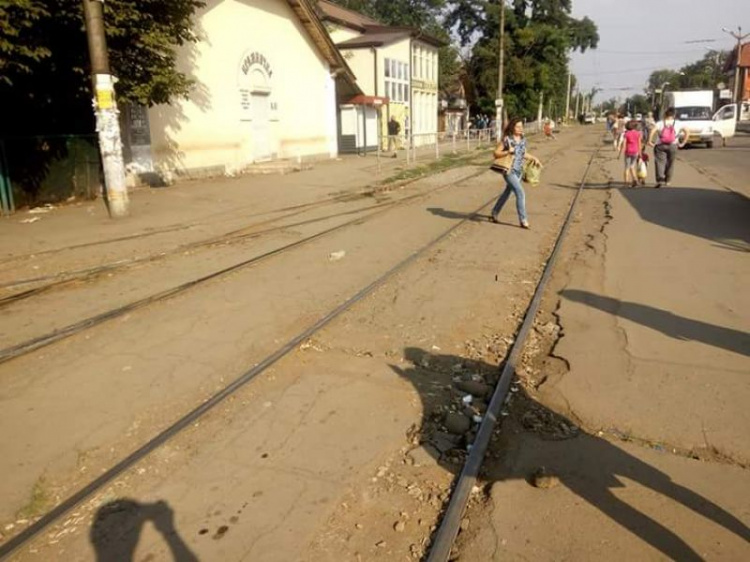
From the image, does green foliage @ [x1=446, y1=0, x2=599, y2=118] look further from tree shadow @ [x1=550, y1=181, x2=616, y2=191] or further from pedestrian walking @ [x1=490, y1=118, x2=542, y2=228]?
pedestrian walking @ [x1=490, y1=118, x2=542, y2=228]

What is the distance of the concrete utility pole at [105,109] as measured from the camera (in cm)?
1130

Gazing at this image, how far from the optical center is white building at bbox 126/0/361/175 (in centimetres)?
1984

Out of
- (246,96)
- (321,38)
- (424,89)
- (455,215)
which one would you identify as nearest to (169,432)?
(455,215)

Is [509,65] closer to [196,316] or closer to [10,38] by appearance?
[10,38]

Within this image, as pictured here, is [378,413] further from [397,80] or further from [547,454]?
[397,80]

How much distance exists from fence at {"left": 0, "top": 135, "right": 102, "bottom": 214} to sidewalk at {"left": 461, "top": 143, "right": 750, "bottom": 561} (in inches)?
463

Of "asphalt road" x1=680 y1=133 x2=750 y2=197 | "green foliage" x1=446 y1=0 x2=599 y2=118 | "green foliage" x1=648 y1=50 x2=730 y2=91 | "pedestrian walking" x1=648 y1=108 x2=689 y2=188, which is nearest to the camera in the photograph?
"pedestrian walking" x1=648 y1=108 x2=689 y2=188

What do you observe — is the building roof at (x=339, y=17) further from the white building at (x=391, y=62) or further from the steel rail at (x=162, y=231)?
the steel rail at (x=162, y=231)

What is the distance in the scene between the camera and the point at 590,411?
426 cm

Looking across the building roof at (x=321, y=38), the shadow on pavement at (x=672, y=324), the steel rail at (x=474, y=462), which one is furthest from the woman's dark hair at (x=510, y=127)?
the building roof at (x=321, y=38)

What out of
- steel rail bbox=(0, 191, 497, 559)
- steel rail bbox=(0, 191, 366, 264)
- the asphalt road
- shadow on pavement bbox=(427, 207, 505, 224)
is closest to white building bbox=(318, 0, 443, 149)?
the asphalt road

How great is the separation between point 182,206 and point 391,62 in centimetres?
2592

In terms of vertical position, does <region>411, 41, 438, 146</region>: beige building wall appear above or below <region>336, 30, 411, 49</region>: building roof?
below

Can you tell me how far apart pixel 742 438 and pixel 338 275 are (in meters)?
4.97
